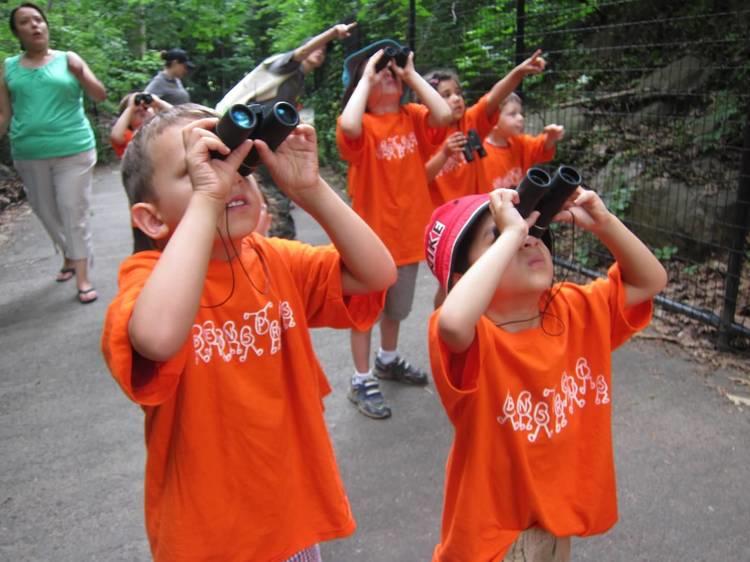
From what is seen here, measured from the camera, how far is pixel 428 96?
3.62 m

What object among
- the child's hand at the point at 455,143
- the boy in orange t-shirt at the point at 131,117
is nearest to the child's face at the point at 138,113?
the boy in orange t-shirt at the point at 131,117

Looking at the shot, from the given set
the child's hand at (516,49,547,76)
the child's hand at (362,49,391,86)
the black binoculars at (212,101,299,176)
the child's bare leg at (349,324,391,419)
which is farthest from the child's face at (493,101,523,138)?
the black binoculars at (212,101,299,176)

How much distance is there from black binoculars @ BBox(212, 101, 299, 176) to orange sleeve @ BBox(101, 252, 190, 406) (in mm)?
373

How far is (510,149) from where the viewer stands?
422 cm

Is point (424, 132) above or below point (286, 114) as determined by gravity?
below

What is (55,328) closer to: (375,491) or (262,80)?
(262,80)

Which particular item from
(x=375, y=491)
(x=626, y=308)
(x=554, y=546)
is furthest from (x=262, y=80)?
(x=554, y=546)

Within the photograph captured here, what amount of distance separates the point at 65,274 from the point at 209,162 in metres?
5.57

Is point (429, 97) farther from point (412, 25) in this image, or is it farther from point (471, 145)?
point (412, 25)

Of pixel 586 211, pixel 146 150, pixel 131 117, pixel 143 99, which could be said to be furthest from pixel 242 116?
pixel 131 117

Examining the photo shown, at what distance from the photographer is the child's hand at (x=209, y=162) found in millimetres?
1428

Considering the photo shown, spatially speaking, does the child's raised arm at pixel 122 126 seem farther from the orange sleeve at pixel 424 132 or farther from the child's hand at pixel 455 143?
the child's hand at pixel 455 143

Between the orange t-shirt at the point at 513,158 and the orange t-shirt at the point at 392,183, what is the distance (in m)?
0.56

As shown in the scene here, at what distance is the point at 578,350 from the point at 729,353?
286 centimetres
